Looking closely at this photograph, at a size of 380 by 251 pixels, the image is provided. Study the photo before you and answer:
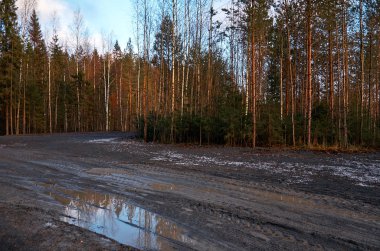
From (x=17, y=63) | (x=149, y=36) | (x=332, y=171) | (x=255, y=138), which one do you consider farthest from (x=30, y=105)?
(x=332, y=171)

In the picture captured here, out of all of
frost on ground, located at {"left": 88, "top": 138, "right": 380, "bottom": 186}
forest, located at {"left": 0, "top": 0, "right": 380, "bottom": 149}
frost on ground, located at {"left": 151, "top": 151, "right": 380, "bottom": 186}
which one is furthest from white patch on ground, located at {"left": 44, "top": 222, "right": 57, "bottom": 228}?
forest, located at {"left": 0, "top": 0, "right": 380, "bottom": 149}

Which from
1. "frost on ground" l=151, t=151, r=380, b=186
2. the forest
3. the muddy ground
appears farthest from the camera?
the forest

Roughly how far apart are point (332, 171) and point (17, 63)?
37.7 metres

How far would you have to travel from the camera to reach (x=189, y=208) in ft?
21.3

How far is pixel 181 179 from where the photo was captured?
9.81 meters

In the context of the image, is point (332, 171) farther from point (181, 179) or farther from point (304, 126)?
point (304, 126)

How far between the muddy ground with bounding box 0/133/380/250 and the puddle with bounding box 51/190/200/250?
0.7 inches

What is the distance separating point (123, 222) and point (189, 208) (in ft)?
4.84

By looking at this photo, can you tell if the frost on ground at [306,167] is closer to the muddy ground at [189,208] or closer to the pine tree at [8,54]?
the muddy ground at [189,208]

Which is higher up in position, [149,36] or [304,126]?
[149,36]

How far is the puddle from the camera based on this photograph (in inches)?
184

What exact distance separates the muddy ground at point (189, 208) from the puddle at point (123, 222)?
0.7 inches

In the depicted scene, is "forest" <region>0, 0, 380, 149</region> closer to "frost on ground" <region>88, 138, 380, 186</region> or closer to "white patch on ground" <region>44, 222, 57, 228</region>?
"frost on ground" <region>88, 138, 380, 186</region>

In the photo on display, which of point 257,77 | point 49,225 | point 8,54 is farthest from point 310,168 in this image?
point 8,54
